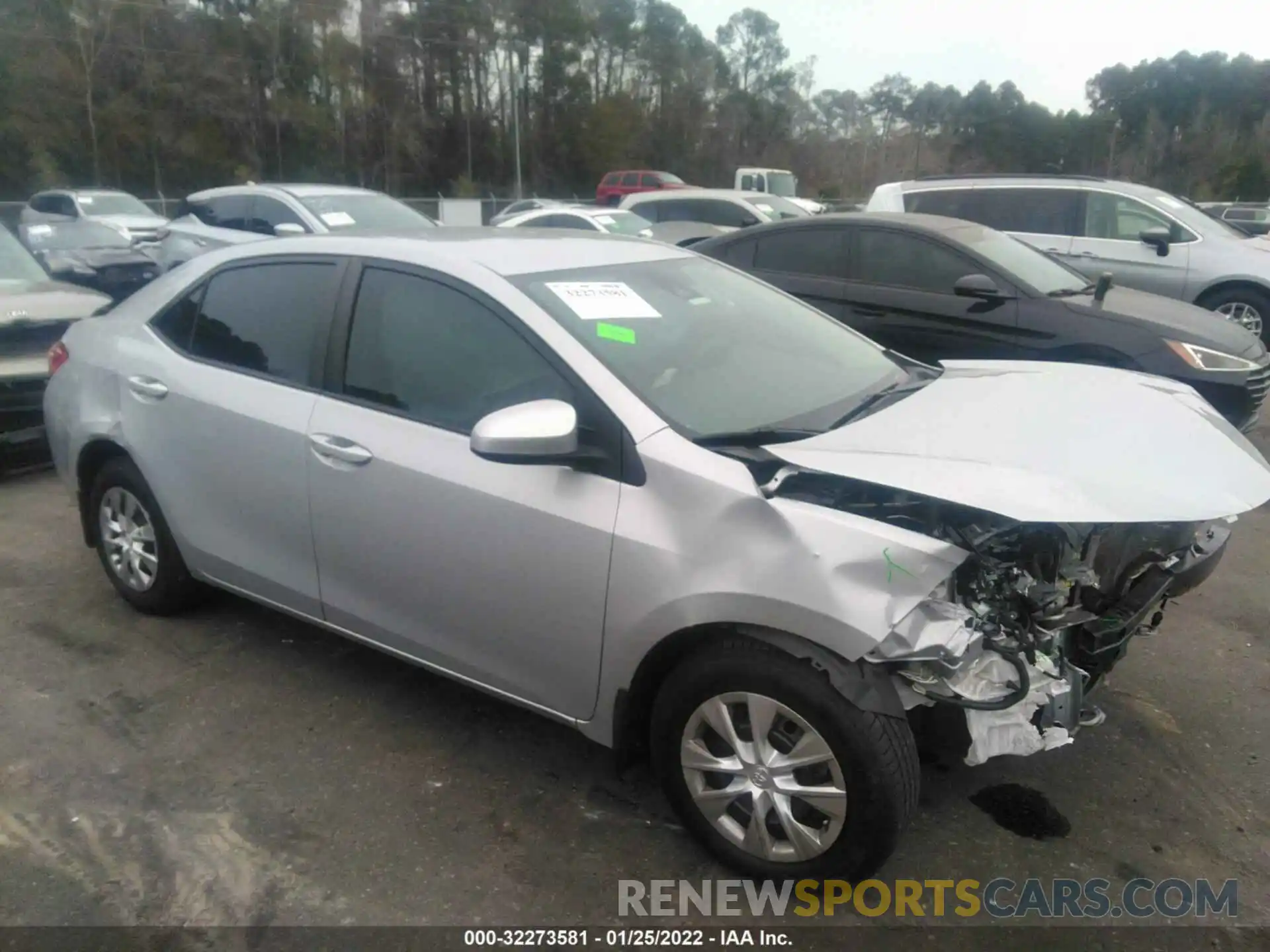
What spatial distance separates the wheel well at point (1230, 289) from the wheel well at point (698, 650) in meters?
8.35

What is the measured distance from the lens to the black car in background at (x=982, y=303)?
5961 millimetres

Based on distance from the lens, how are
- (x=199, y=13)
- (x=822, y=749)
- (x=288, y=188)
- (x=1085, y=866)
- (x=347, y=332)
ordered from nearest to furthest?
(x=822, y=749) → (x=1085, y=866) → (x=347, y=332) → (x=288, y=188) → (x=199, y=13)

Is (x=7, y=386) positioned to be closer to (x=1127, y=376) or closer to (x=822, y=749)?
(x=822, y=749)

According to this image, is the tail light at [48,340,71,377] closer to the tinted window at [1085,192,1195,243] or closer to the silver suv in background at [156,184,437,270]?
the silver suv in background at [156,184,437,270]

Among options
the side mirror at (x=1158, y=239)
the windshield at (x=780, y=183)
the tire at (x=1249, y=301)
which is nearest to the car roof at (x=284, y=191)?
the side mirror at (x=1158, y=239)

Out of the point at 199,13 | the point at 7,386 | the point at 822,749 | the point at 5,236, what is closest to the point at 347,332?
the point at 822,749

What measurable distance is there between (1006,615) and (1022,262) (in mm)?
4754

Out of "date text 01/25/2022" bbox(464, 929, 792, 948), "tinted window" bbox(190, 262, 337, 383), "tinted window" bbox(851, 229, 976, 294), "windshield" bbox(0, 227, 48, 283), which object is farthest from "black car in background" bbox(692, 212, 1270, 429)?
"windshield" bbox(0, 227, 48, 283)

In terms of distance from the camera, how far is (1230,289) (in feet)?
29.9

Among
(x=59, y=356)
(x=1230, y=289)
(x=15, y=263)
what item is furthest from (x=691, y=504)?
(x=1230, y=289)

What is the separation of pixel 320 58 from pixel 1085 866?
44520mm

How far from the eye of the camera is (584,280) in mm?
3297

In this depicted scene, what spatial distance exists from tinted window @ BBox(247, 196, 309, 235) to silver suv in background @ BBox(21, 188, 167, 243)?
6114 millimetres

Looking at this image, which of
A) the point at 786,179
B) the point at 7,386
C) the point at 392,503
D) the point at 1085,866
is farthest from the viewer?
the point at 786,179
